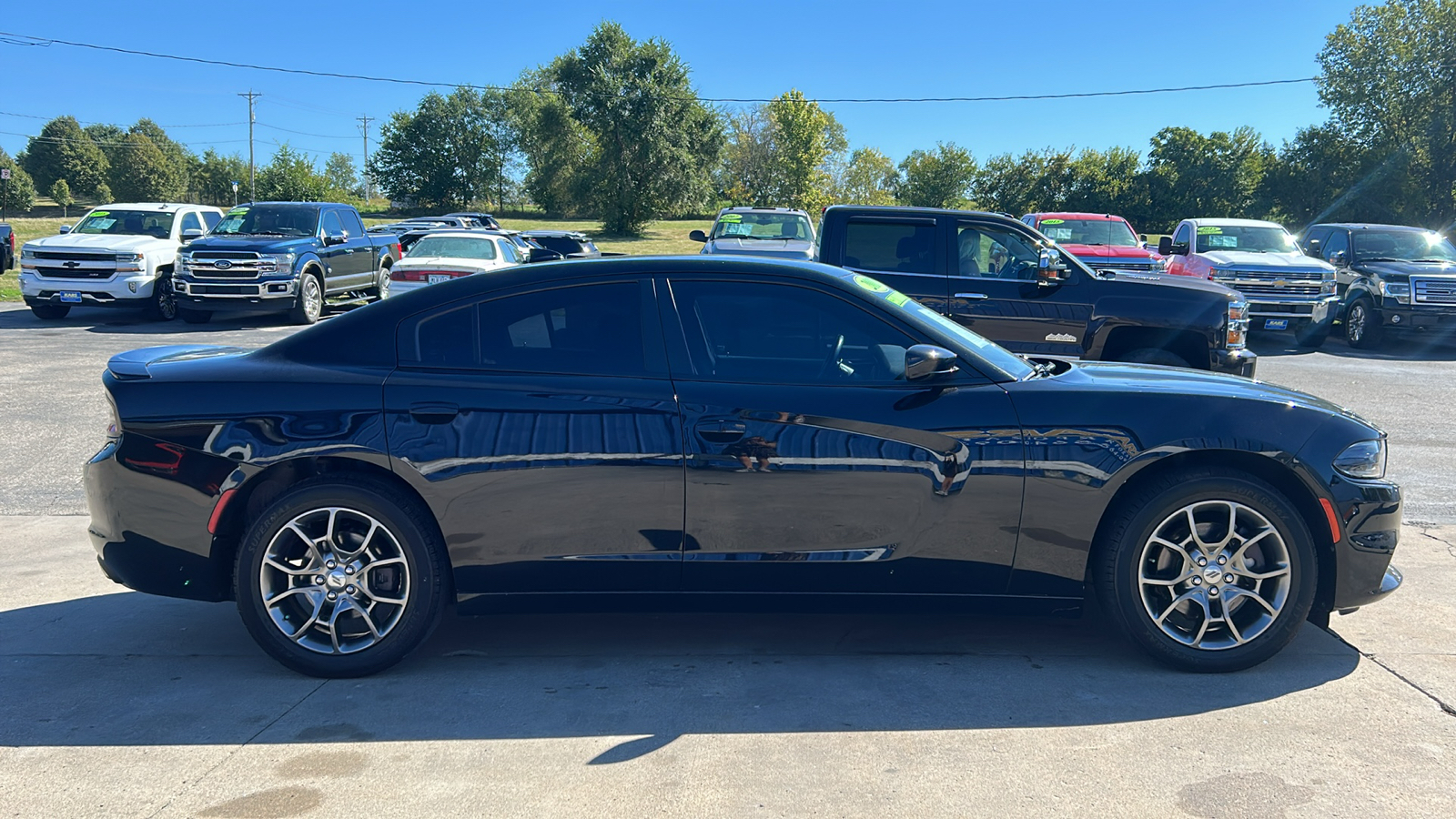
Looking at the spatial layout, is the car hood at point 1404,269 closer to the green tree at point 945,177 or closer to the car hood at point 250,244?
the car hood at point 250,244

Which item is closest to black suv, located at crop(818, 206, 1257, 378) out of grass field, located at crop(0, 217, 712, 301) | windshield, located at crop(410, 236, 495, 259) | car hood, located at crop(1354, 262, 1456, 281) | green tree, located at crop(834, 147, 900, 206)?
windshield, located at crop(410, 236, 495, 259)

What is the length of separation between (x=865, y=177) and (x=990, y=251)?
3126 inches

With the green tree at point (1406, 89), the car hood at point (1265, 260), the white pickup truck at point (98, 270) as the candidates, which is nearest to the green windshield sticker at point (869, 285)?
the car hood at point (1265, 260)

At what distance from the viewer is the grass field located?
152 feet

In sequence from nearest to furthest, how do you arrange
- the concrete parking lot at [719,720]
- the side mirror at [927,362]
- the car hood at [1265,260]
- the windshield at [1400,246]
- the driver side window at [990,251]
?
the concrete parking lot at [719,720]
the side mirror at [927,362]
the driver side window at [990,251]
the car hood at [1265,260]
the windshield at [1400,246]

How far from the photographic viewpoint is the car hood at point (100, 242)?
16828 mm

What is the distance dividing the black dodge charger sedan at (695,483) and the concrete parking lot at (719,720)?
317 millimetres

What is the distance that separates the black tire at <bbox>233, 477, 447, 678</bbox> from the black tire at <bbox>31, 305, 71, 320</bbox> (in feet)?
55.1

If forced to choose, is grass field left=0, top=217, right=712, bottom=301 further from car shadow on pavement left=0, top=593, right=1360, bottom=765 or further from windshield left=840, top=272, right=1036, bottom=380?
windshield left=840, top=272, right=1036, bottom=380

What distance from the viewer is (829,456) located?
12.6ft

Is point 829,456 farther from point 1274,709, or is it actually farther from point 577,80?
point 577,80

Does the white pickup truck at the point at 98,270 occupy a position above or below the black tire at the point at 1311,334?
above

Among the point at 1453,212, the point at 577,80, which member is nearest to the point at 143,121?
the point at 577,80

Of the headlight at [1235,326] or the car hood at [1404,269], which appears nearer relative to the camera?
the headlight at [1235,326]
